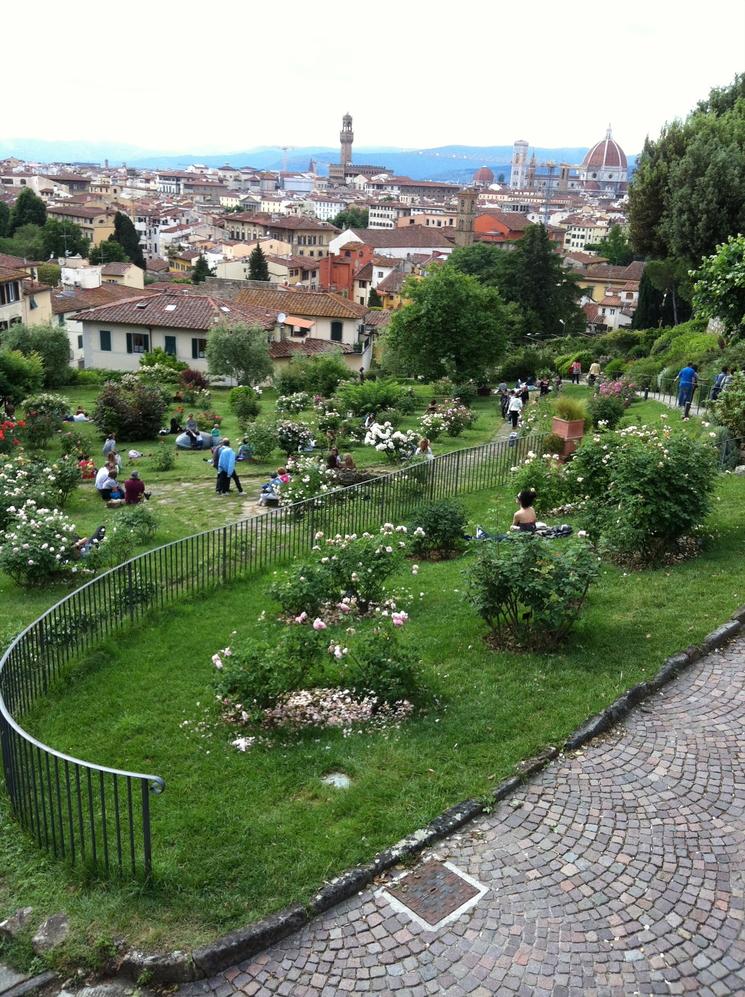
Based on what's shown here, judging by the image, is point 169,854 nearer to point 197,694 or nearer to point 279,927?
point 279,927

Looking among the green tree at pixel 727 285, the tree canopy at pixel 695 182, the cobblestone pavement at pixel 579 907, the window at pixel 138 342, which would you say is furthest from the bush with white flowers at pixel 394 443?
the window at pixel 138 342

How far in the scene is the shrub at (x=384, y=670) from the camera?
27.4 feet

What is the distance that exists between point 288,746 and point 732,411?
12425 millimetres

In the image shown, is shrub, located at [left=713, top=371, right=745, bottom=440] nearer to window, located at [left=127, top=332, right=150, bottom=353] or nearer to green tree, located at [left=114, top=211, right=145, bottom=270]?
window, located at [left=127, top=332, right=150, bottom=353]

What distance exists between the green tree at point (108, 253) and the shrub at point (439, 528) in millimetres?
103008

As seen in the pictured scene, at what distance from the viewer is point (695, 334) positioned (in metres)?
34.6

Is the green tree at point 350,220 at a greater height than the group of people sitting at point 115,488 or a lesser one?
greater

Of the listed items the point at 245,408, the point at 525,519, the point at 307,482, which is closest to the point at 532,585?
the point at 525,519

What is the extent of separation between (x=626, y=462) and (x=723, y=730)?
453 centimetres

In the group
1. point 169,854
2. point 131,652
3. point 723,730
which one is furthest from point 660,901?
point 131,652

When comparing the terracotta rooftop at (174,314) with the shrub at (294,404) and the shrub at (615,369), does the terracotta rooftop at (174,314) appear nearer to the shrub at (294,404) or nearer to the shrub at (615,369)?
the shrub at (294,404)

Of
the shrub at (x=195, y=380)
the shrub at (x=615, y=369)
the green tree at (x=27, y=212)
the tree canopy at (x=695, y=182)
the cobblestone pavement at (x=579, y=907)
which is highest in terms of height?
the tree canopy at (x=695, y=182)

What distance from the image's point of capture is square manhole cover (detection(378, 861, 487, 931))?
5938 millimetres

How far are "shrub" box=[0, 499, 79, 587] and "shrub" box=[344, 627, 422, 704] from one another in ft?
19.7
